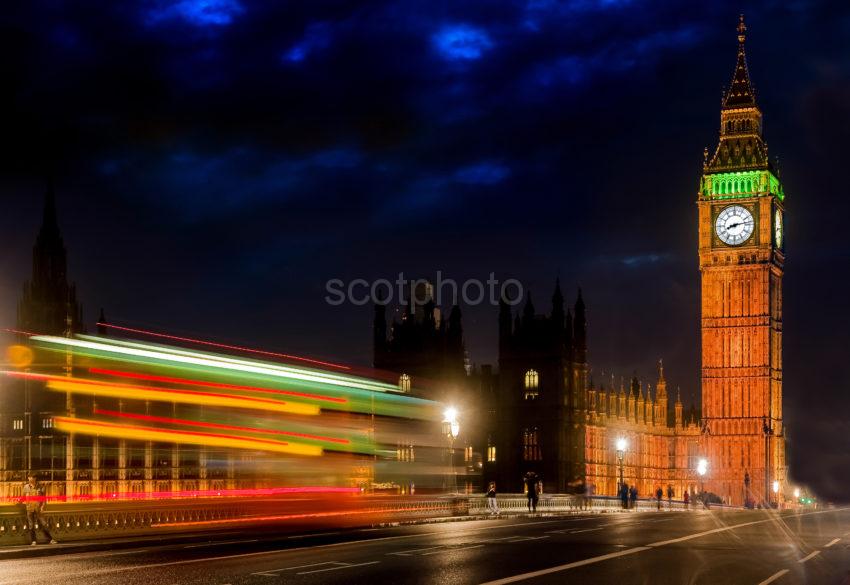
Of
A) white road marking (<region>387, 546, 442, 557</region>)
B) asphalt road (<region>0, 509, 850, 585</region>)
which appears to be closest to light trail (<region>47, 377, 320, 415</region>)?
asphalt road (<region>0, 509, 850, 585</region>)

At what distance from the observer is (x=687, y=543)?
29000 mm

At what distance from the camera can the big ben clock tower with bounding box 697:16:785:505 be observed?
4532 inches

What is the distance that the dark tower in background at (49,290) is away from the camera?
115062mm

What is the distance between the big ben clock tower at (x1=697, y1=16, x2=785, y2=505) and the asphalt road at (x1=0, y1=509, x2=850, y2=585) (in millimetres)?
84518

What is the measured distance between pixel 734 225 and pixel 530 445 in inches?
1265

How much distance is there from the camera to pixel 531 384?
4131 inches

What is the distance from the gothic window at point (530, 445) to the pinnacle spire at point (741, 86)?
4474 centimetres

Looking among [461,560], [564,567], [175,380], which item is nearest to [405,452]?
[175,380]

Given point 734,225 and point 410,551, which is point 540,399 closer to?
point 734,225

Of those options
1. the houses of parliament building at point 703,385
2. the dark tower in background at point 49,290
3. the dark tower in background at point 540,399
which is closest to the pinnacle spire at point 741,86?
the houses of parliament building at point 703,385

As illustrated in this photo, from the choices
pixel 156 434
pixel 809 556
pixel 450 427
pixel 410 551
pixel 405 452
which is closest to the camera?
pixel 410 551

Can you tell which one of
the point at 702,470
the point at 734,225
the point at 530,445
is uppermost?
the point at 734,225

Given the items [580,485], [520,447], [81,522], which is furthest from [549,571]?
[520,447]

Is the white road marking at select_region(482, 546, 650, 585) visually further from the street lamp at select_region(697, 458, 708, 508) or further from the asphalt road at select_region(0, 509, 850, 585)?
the street lamp at select_region(697, 458, 708, 508)
